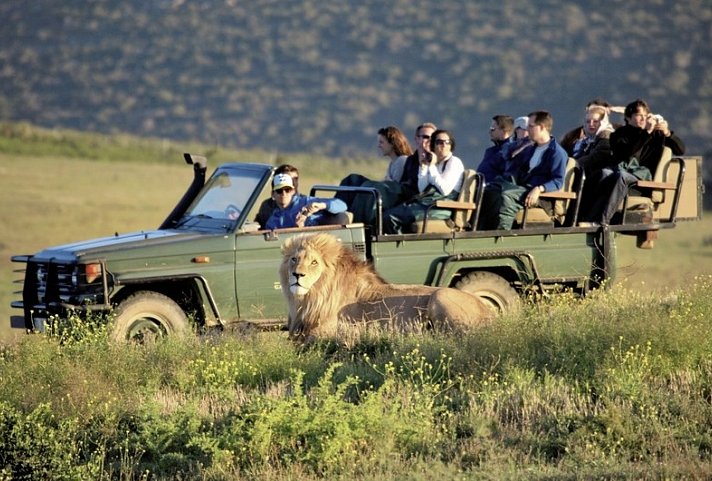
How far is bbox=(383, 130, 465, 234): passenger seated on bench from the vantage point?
473 inches

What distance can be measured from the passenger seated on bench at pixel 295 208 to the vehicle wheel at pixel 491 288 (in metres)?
1.25

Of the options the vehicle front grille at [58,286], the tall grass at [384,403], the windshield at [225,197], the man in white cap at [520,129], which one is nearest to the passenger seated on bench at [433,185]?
the windshield at [225,197]

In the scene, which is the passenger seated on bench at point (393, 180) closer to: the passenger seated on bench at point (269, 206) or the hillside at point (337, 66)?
the passenger seated on bench at point (269, 206)

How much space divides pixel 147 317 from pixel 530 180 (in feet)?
11.8

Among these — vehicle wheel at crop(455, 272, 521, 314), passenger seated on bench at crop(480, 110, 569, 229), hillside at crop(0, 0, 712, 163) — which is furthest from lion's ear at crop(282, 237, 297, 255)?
hillside at crop(0, 0, 712, 163)

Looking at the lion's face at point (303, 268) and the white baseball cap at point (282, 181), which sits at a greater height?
the white baseball cap at point (282, 181)

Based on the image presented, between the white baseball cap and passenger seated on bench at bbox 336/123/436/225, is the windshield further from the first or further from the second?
passenger seated on bench at bbox 336/123/436/225

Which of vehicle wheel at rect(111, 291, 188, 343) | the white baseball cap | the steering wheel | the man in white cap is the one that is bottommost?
vehicle wheel at rect(111, 291, 188, 343)

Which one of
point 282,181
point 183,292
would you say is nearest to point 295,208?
point 282,181

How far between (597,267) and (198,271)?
3.51 meters

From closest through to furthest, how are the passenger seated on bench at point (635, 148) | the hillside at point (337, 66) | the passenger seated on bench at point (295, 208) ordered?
the passenger seated on bench at point (295, 208)
the passenger seated on bench at point (635, 148)
the hillside at point (337, 66)

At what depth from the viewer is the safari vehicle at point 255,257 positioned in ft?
36.6

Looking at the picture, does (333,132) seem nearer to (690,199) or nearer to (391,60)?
(391,60)

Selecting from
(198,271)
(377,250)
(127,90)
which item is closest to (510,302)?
(377,250)
